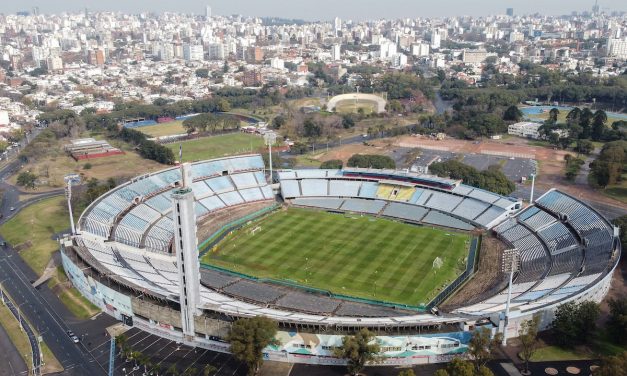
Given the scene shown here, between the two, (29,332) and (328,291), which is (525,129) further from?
(29,332)

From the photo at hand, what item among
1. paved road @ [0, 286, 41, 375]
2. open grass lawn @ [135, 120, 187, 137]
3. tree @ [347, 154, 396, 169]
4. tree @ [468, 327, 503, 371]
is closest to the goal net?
tree @ [468, 327, 503, 371]

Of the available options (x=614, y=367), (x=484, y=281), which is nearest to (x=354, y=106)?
(x=484, y=281)

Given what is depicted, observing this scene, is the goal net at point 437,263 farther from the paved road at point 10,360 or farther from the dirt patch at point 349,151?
the dirt patch at point 349,151

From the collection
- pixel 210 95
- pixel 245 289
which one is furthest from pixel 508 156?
pixel 210 95

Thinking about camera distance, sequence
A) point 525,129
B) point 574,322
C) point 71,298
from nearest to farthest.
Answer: point 574,322 < point 71,298 < point 525,129

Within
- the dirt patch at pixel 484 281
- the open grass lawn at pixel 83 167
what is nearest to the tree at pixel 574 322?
the dirt patch at pixel 484 281

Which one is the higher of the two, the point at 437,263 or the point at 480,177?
the point at 480,177

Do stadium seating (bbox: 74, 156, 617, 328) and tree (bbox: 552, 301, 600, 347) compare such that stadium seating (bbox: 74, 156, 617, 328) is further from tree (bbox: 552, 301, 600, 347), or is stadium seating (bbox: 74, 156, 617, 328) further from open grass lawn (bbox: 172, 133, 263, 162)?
open grass lawn (bbox: 172, 133, 263, 162)
